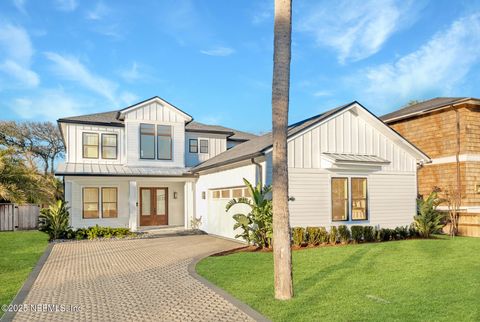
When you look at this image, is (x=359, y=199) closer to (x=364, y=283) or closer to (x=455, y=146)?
(x=455, y=146)

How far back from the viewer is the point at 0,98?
34.2 meters

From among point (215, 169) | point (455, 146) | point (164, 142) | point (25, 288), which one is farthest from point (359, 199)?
point (25, 288)

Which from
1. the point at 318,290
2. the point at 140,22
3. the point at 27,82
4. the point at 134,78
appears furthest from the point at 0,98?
the point at 318,290

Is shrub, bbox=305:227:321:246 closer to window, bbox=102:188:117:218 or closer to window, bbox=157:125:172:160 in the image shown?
window, bbox=157:125:172:160

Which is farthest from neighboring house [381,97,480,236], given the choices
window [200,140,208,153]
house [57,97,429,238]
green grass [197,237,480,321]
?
window [200,140,208,153]

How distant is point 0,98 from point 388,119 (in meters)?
32.9

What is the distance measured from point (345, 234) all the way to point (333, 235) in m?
0.56

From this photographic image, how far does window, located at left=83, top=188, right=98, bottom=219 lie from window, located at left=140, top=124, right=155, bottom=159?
3137 mm

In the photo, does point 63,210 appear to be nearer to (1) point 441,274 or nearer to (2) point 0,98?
(1) point 441,274

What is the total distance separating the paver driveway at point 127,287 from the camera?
5.96 meters

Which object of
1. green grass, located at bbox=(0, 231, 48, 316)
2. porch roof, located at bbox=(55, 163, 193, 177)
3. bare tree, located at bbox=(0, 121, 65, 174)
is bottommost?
green grass, located at bbox=(0, 231, 48, 316)

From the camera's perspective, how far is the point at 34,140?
36.7 m

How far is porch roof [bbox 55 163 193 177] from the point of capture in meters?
17.7

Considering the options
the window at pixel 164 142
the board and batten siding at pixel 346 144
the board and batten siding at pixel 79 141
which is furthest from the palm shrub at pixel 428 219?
the board and batten siding at pixel 79 141
